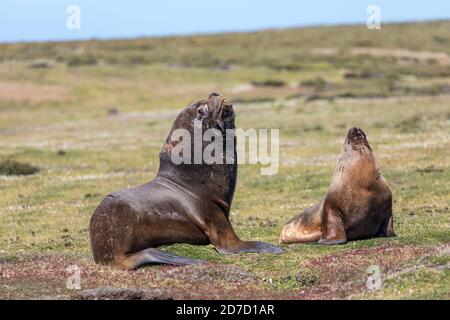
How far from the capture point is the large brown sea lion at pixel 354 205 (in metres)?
15.8

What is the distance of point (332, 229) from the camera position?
15.8m

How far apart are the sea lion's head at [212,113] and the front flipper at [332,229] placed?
232 cm

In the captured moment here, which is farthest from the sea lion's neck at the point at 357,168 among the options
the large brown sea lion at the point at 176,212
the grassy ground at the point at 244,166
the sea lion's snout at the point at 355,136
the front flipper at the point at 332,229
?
the large brown sea lion at the point at 176,212

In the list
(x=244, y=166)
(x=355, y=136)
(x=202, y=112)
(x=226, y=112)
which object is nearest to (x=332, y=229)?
(x=355, y=136)

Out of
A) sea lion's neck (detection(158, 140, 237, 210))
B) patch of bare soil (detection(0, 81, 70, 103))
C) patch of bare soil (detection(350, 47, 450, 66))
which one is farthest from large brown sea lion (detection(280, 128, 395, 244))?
patch of bare soil (detection(350, 47, 450, 66))

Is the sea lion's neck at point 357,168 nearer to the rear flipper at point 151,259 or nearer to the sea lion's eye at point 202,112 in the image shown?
the sea lion's eye at point 202,112

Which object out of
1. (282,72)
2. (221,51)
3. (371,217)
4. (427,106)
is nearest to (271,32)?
(221,51)

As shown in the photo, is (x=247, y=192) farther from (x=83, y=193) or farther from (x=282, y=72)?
(x=282, y=72)

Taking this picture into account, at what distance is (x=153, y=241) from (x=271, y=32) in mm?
164708

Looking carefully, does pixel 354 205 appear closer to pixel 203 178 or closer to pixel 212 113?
pixel 203 178

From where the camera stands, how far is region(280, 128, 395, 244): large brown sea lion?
15.8 meters

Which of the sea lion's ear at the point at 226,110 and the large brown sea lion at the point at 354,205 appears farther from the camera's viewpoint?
the large brown sea lion at the point at 354,205
